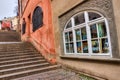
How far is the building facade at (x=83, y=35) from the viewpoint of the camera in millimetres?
3977

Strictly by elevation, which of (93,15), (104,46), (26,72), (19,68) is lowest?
(26,72)

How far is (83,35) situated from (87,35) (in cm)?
29

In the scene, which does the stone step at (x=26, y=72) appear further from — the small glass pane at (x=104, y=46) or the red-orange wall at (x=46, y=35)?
the small glass pane at (x=104, y=46)

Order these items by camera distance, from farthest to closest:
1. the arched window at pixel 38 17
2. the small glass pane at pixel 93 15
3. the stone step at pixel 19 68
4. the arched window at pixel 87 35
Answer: the arched window at pixel 38 17 < the stone step at pixel 19 68 < the small glass pane at pixel 93 15 < the arched window at pixel 87 35

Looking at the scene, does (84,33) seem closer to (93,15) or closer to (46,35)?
(93,15)

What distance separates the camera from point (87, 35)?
496 cm

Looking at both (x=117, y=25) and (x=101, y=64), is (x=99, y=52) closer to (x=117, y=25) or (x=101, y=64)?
(x=101, y=64)

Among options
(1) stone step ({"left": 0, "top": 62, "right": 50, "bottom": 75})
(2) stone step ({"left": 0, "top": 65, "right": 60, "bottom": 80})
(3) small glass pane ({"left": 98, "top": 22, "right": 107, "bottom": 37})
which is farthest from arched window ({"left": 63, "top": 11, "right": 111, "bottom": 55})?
(1) stone step ({"left": 0, "top": 62, "right": 50, "bottom": 75})

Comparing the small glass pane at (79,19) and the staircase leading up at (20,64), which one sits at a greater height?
the small glass pane at (79,19)

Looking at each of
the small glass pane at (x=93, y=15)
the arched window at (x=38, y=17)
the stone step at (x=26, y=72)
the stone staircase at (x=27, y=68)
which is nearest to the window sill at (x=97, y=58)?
the stone staircase at (x=27, y=68)

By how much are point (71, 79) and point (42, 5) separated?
479 cm

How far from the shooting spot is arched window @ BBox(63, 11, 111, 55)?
14.2ft

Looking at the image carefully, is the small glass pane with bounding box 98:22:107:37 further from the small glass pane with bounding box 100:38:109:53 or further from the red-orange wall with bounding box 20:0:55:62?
the red-orange wall with bounding box 20:0:55:62

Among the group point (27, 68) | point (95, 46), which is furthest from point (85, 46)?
point (27, 68)
